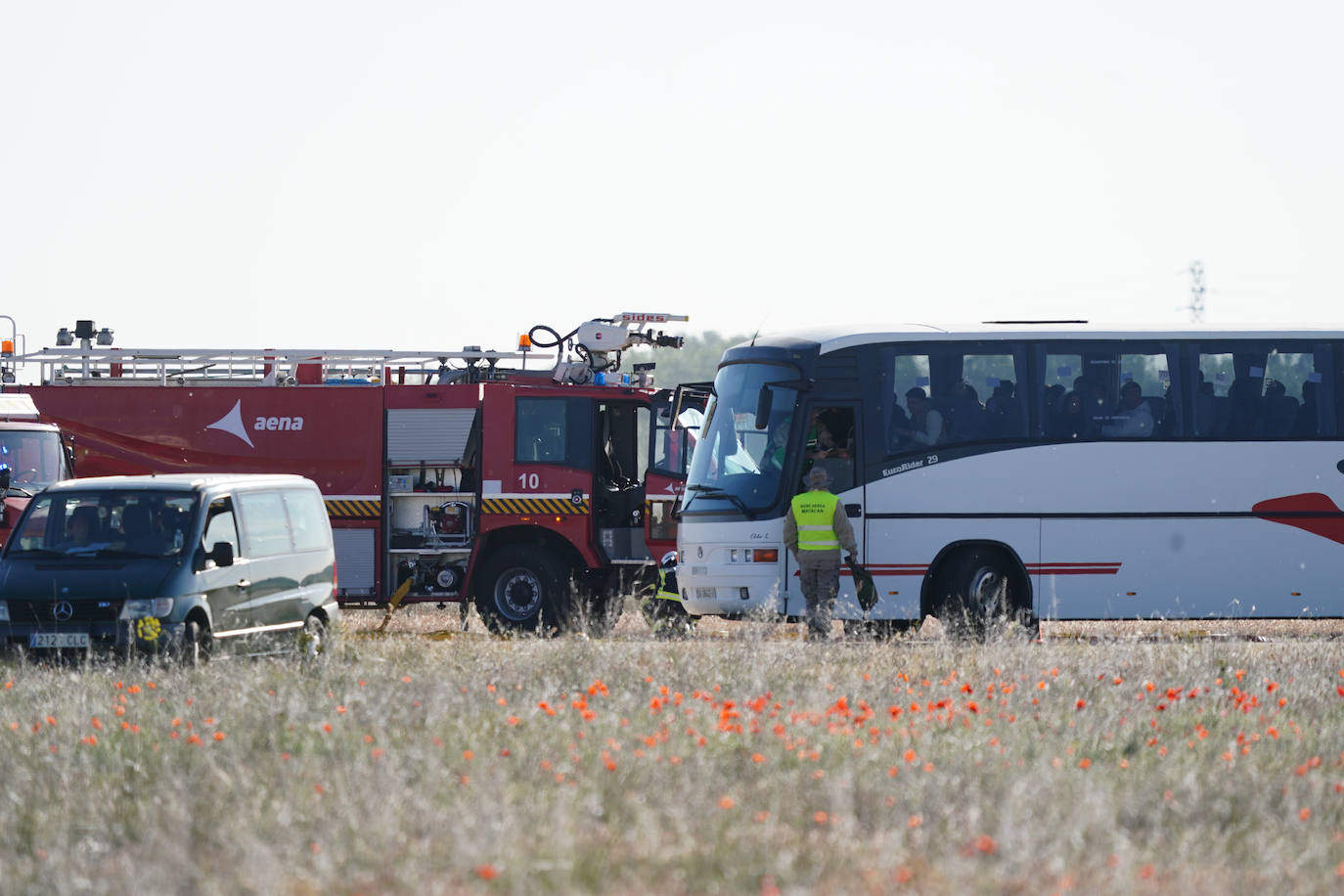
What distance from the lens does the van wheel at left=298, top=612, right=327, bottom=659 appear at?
1270cm

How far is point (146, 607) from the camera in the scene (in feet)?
42.8

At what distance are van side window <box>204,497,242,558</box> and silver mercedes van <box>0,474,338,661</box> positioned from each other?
0.01 metres

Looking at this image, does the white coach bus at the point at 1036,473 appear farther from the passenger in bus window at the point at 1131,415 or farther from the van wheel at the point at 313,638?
the van wheel at the point at 313,638

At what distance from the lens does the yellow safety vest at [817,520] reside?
15555 mm

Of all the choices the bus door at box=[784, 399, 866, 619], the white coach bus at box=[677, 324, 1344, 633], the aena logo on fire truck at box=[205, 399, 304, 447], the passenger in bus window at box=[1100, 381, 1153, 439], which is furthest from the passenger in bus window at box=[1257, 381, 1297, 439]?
the aena logo on fire truck at box=[205, 399, 304, 447]

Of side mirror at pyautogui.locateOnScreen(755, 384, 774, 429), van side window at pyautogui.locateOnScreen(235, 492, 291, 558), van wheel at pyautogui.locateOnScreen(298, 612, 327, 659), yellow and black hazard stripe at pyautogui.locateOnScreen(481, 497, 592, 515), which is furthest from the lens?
yellow and black hazard stripe at pyautogui.locateOnScreen(481, 497, 592, 515)

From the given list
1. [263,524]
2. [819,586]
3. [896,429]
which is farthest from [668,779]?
[896,429]

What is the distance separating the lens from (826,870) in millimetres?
6289

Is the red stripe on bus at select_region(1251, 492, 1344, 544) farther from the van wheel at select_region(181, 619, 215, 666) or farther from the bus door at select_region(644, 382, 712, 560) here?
the van wheel at select_region(181, 619, 215, 666)

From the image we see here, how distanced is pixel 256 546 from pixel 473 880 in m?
8.68

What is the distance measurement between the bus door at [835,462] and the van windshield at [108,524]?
5.68m

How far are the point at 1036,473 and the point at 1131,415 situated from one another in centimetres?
115

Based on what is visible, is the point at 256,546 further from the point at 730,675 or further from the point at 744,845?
the point at 744,845

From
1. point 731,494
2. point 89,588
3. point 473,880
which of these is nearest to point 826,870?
point 473,880
